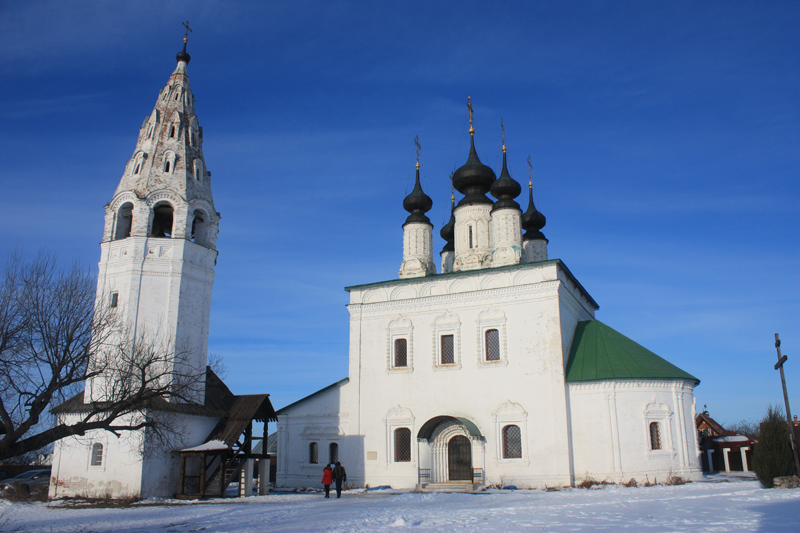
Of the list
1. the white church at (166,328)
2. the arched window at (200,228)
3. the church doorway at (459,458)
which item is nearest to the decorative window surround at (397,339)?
the church doorway at (459,458)

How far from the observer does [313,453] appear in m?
22.1

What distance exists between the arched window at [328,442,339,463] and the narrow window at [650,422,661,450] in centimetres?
1028

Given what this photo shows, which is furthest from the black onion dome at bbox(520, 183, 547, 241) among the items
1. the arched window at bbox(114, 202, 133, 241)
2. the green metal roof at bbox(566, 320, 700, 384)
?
the arched window at bbox(114, 202, 133, 241)

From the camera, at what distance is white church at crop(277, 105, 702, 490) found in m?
18.8

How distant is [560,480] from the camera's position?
18344 millimetres

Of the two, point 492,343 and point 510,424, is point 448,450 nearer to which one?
point 510,424

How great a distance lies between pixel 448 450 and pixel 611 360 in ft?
19.6

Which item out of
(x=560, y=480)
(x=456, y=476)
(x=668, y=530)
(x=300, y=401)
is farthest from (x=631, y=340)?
(x=668, y=530)

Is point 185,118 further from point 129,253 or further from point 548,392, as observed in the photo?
point 548,392

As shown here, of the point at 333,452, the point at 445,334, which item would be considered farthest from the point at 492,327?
the point at 333,452

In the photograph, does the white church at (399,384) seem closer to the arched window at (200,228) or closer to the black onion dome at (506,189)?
the arched window at (200,228)

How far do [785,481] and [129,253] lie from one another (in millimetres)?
18940

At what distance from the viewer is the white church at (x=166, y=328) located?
1778 cm

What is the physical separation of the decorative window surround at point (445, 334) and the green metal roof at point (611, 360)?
3.63 metres
